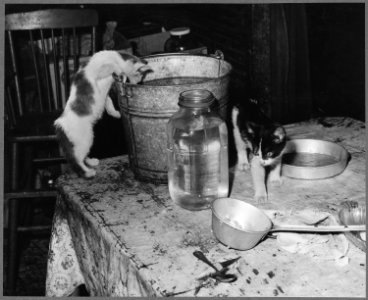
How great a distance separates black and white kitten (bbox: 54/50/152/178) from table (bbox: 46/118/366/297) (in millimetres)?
262

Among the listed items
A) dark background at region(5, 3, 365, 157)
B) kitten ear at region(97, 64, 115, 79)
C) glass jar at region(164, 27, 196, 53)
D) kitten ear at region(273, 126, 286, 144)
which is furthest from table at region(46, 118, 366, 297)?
glass jar at region(164, 27, 196, 53)

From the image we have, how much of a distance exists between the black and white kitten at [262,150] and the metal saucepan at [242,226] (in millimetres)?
211

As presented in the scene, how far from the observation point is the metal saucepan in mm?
1322

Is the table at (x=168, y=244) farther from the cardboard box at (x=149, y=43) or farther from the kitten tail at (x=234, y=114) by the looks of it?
the cardboard box at (x=149, y=43)

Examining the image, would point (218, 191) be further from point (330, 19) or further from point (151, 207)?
point (330, 19)

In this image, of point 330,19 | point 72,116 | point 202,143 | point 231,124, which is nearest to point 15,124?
point 72,116

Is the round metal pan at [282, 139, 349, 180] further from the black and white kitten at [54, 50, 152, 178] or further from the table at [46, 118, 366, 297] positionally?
the black and white kitten at [54, 50, 152, 178]

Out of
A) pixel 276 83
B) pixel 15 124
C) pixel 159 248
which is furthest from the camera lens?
pixel 276 83

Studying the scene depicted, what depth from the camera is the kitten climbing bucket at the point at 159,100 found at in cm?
166

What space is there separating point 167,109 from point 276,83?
1995mm

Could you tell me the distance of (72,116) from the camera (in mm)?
2342

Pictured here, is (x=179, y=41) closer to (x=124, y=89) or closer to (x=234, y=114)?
(x=234, y=114)

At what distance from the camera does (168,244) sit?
1417 mm

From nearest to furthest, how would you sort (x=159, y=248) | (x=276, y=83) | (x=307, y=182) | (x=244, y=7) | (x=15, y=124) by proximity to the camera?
(x=159, y=248) → (x=307, y=182) → (x=15, y=124) → (x=276, y=83) → (x=244, y=7)
